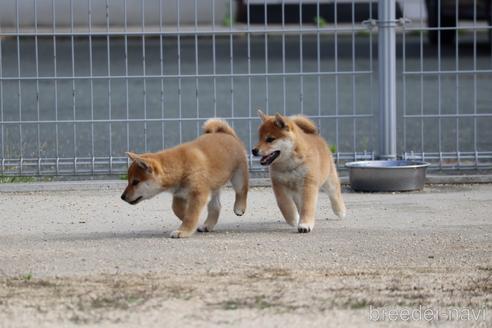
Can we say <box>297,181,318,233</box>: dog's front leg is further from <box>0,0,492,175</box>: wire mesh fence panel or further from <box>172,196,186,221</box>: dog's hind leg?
<box>0,0,492,175</box>: wire mesh fence panel

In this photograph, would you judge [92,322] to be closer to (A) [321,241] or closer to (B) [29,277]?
(B) [29,277]

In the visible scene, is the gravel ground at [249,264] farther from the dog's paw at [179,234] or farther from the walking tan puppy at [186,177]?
the walking tan puppy at [186,177]

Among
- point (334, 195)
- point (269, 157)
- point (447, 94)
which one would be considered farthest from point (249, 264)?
point (447, 94)

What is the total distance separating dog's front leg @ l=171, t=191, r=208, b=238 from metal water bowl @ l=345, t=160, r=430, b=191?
2.24 metres

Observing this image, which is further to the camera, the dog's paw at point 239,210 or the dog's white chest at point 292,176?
the dog's paw at point 239,210

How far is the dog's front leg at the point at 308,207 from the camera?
7.73 m

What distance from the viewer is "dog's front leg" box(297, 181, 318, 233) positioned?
773 cm

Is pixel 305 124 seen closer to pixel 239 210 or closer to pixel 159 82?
pixel 239 210

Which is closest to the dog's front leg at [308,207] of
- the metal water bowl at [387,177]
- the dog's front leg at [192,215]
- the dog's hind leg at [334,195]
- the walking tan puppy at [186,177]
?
the dog's hind leg at [334,195]

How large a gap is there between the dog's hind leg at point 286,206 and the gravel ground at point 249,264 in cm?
8

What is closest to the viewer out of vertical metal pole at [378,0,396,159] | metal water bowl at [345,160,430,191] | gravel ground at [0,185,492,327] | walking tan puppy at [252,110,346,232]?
gravel ground at [0,185,492,327]

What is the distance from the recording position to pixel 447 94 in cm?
1834

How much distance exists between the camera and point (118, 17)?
27.7m

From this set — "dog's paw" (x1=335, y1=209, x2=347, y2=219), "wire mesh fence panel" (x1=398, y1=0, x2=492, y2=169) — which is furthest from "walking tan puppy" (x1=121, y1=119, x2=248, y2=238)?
"wire mesh fence panel" (x1=398, y1=0, x2=492, y2=169)
